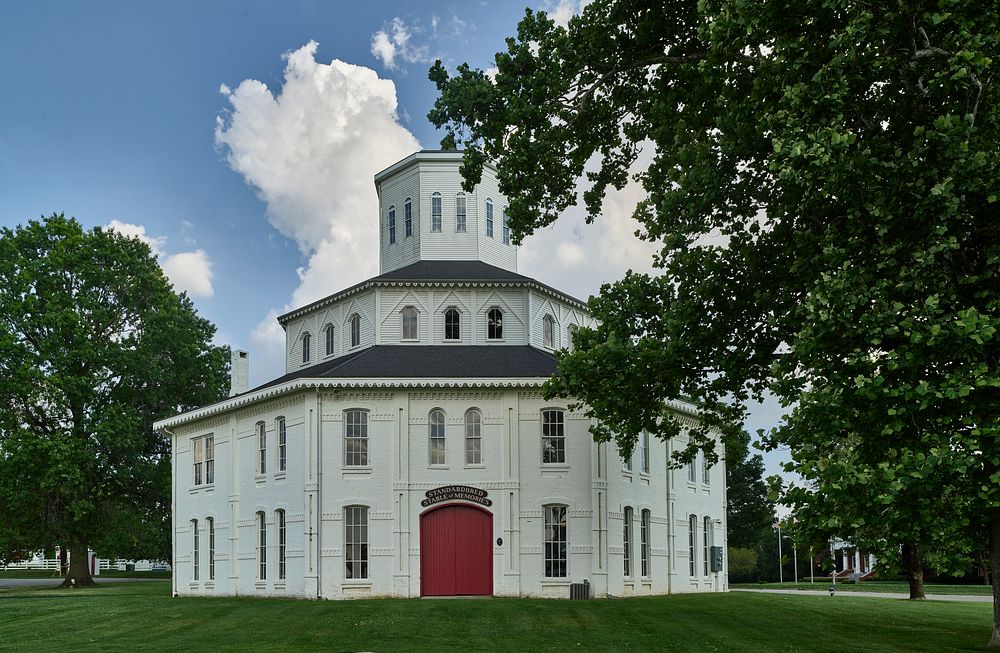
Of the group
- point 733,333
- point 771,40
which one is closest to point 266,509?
point 733,333

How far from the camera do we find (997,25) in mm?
14461

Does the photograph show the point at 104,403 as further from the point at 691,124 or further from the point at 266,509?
the point at 691,124

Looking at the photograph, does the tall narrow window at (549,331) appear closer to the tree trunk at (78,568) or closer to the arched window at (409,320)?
the arched window at (409,320)

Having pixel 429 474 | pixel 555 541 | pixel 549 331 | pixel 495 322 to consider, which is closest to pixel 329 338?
pixel 495 322

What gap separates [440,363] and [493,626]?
43.4ft

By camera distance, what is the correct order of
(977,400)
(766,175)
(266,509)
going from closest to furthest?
(977,400), (766,175), (266,509)

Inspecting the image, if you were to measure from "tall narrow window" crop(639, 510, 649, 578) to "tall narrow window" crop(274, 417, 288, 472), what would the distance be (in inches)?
505

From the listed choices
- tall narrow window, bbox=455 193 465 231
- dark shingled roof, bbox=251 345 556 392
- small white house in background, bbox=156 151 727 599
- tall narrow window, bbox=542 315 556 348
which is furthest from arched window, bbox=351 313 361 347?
tall narrow window, bbox=542 315 556 348

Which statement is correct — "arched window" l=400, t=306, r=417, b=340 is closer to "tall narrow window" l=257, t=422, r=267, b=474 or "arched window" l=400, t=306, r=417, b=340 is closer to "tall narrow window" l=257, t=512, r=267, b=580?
"tall narrow window" l=257, t=422, r=267, b=474

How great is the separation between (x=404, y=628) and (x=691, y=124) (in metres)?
12.9

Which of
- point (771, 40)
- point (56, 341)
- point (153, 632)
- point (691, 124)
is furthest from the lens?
point (56, 341)

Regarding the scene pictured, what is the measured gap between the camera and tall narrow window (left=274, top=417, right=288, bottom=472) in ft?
114

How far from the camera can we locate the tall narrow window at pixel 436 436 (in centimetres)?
3319

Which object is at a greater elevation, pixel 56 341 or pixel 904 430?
pixel 56 341
